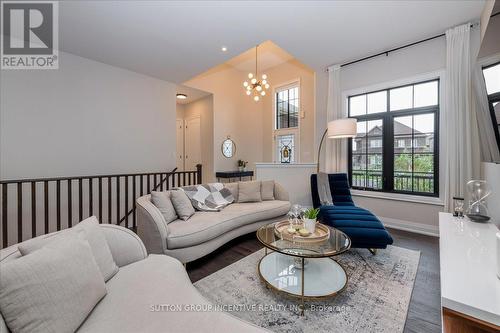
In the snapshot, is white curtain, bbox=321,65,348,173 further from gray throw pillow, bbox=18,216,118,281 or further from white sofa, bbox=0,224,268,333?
gray throw pillow, bbox=18,216,118,281

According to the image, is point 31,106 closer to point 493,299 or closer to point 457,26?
point 493,299

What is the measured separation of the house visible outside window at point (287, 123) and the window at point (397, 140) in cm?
159

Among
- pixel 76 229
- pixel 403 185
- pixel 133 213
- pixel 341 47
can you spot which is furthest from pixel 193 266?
pixel 341 47

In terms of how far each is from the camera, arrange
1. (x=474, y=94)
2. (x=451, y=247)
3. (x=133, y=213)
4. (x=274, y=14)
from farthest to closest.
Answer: (x=133, y=213) < (x=474, y=94) < (x=274, y=14) < (x=451, y=247)

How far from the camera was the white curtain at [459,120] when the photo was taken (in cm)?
285

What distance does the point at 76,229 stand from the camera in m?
1.25

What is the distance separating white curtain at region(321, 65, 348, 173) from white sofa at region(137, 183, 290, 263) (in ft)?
6.53

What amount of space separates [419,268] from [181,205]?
108 inches

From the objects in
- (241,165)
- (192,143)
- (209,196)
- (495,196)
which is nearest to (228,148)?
(241,165)

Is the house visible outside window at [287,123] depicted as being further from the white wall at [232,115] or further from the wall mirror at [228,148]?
the wall mirror at [228,148]

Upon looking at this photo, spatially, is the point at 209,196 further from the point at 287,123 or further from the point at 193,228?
the point at 287,123

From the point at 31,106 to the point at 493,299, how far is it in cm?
513

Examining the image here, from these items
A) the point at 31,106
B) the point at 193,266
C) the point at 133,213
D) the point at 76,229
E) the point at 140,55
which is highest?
the point at 140,55

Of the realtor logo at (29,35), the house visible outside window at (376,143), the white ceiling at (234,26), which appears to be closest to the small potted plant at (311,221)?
the white ceiling at (234,26)
